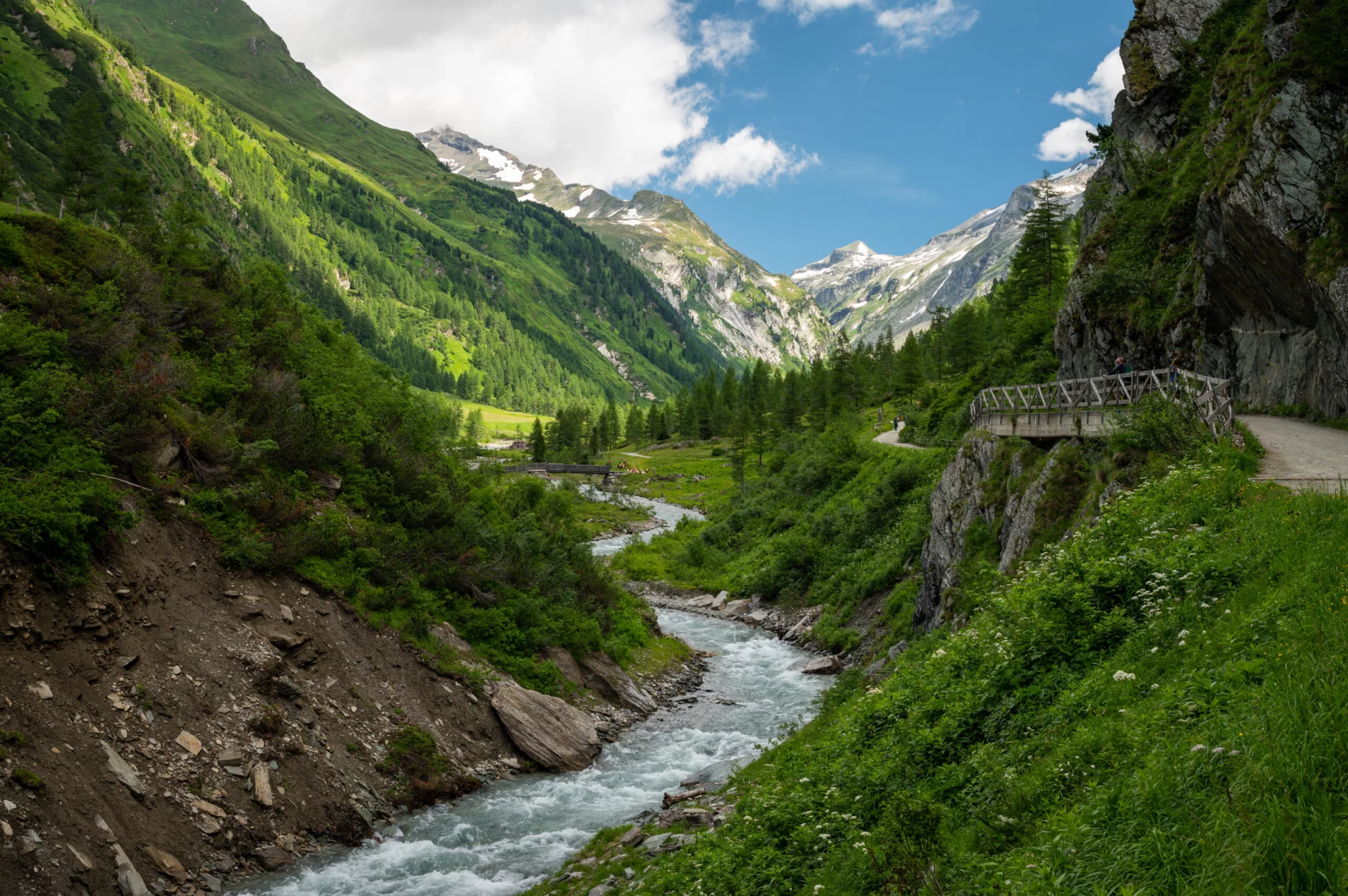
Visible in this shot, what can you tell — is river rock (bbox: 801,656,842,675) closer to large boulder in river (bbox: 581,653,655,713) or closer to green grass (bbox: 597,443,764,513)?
large boulder in river (bbox: 581,653,655,713)

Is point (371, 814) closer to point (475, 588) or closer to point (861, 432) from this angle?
point (475, 588)

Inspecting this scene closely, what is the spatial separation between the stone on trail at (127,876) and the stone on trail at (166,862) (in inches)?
17.7

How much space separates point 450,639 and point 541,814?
7410 mm

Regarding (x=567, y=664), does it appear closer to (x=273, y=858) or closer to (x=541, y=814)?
(x=541, y=814)

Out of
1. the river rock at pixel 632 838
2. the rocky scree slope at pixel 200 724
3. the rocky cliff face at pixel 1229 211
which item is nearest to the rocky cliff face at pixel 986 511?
the rocky cliff face at pixel 1229 211

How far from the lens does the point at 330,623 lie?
70.6 ft

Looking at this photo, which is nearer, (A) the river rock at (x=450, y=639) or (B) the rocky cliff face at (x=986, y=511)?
(B) the rocky cliff face at (x=986, y=511)

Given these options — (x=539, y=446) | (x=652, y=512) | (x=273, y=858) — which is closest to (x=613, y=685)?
(x=273, y=858)

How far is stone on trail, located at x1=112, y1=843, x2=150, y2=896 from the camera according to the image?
1282cm

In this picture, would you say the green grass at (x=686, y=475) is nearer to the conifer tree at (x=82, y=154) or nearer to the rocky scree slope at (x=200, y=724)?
the conifer tree at (x=82, y=154)

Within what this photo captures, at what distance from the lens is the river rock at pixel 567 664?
2777cm

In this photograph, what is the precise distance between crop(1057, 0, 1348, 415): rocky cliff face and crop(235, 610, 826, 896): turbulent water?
2146 cm

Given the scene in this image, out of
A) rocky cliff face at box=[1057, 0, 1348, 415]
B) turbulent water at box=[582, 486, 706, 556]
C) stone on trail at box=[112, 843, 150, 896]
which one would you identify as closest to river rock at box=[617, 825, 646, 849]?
stone on trail at box=[112, 843, 150, 896]

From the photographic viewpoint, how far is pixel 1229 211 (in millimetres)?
26516
